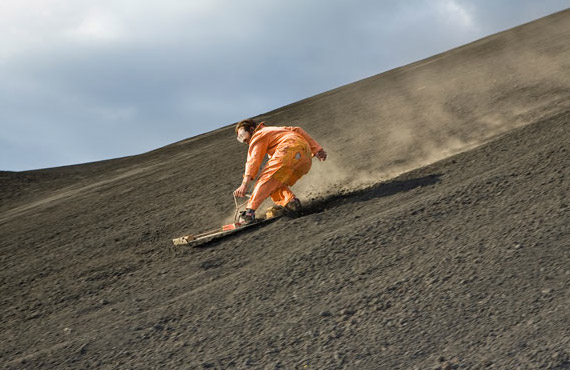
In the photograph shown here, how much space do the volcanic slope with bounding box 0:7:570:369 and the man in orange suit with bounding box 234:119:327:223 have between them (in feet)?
1.29

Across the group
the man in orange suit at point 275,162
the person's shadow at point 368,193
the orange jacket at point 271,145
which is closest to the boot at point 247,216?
the man in orange suit at point 275,162

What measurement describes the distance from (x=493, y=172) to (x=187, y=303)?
12.7 ft

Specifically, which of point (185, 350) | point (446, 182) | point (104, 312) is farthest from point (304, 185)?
point (185, 350)

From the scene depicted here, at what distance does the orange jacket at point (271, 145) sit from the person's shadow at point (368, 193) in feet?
2.30

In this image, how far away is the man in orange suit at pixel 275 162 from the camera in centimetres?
769

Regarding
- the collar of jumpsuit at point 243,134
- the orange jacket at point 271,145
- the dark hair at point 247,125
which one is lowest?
the orange jacket at point 271,145

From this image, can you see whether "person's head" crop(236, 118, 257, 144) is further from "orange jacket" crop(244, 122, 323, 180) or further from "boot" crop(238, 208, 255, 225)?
"boot" crop(238, 208, 255, 225)

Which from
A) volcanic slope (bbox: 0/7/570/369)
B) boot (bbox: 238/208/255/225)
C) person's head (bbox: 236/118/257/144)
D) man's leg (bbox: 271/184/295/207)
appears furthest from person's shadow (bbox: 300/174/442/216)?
person's head (bbox: 236/118/257/144)

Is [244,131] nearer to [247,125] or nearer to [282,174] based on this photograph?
[247,125]

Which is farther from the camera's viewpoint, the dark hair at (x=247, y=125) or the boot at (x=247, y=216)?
the dark hair at (x=247, y=125)

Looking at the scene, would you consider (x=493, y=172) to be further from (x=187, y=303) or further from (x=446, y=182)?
(x=187, y=303)

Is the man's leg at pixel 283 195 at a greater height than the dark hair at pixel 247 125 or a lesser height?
lesser

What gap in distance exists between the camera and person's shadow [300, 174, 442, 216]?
7.96m

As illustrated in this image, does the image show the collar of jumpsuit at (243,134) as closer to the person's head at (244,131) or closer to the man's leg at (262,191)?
the person's head at (244,131)
